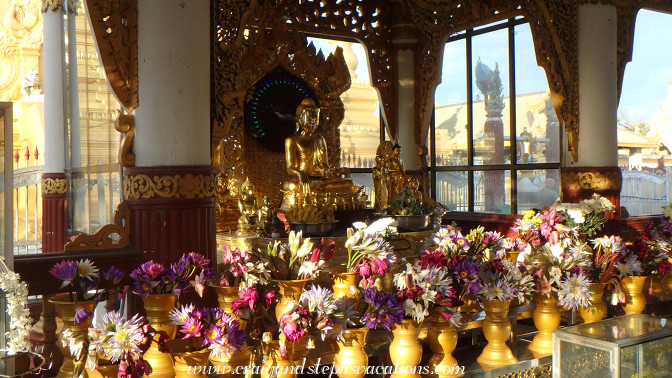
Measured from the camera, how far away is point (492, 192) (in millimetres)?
8047

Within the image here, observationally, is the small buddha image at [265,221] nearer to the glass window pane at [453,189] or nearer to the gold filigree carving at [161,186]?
the gold filigree carving at [161,186]

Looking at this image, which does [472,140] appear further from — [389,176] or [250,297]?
[250,297]

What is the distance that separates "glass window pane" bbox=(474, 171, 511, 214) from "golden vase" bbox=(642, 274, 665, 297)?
422 cm

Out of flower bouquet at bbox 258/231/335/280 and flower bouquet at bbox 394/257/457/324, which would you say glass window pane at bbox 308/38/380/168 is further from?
flower bouquet at bbox 394/257/457/324

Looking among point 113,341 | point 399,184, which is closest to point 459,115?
point 399,184

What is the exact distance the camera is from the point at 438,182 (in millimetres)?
8711

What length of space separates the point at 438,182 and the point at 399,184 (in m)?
1.36

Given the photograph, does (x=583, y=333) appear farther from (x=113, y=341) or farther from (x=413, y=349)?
(x=113, y=341)

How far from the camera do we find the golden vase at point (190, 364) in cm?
210

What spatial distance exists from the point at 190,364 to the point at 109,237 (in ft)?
7.70

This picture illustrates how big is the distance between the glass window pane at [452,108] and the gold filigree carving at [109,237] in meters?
5.08

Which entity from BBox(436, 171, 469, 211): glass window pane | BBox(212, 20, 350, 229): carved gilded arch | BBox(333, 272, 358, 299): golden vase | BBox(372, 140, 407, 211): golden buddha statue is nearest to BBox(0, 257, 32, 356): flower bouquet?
BBox(333, 272, 358, 299): golden vase

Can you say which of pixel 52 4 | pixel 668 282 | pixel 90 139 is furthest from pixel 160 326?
pixel 52 4

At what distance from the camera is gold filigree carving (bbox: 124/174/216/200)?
165 inches
